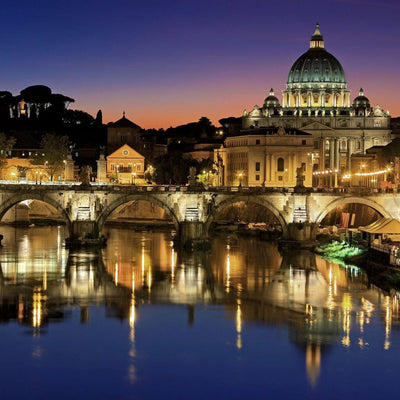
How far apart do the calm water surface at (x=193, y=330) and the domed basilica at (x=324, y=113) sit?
8779cm

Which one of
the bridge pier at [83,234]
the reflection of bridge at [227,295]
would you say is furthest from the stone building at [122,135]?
the reflection of bridge at [227,295]

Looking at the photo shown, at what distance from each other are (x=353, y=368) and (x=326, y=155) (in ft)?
386

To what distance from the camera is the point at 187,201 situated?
6688cm

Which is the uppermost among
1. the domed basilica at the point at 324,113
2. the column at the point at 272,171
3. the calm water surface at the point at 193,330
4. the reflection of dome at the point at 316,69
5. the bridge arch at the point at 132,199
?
the reflection of dome at the point at 316,69

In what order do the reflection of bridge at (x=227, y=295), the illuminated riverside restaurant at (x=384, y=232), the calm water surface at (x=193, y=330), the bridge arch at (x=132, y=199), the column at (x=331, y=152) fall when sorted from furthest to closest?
the column at (x=331, y=152), the bridge arch at (x=132, y=199), the illuminated riverside restaurant at (x=384, y=232), the reflection of bridge at (x=227, y=295), the calm water surface at (x=193, y=330)

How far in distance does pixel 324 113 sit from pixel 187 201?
9107 cm

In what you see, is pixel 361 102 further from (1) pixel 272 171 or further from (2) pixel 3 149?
(2) pixel 3 149

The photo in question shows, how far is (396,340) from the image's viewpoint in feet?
118

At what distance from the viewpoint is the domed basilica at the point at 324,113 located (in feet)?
484

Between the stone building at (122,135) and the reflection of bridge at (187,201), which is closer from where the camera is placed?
the reflection of bridge at (187,201)

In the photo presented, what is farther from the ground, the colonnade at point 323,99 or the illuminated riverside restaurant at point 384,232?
the colonnade at point 323,99

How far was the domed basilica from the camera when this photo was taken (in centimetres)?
14750

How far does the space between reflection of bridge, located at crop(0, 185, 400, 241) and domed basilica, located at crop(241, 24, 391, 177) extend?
234ft

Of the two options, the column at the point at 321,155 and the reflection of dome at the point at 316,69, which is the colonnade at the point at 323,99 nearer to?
the reflection of dome at the point at 316,69
